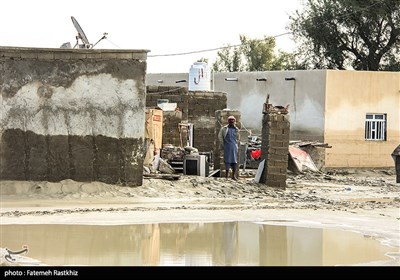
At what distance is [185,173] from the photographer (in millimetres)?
20219

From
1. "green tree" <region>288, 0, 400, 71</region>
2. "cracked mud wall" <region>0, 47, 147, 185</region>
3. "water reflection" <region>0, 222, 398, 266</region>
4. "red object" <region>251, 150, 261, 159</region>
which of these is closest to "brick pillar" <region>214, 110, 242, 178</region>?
"cracked mud wall" <region>0, 47, 147, 185</region>

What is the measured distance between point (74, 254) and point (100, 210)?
14.4ft

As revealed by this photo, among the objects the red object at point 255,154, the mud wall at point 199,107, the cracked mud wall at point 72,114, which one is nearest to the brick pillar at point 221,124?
the cracked mud wall at point 72,114

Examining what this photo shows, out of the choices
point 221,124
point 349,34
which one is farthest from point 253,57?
point 221,124

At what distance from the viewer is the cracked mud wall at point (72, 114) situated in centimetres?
1678

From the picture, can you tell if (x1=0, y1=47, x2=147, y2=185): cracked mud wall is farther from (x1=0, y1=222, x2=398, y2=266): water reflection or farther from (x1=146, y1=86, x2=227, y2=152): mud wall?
(x1=146, y1=86, x2=227, y2=152): mud wall

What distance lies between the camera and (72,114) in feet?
Result: 56.1

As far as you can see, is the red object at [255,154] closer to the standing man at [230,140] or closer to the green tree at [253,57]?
the standing man at [230,140]

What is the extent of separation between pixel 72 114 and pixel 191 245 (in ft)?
21.6

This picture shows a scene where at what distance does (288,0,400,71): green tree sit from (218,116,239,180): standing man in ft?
86.0

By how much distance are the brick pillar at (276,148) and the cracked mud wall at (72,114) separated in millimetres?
3359

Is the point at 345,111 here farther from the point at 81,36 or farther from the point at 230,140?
the point at 81,36

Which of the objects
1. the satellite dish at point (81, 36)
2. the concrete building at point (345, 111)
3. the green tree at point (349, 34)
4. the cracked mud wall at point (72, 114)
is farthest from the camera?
the green tree at point (349, 34)
